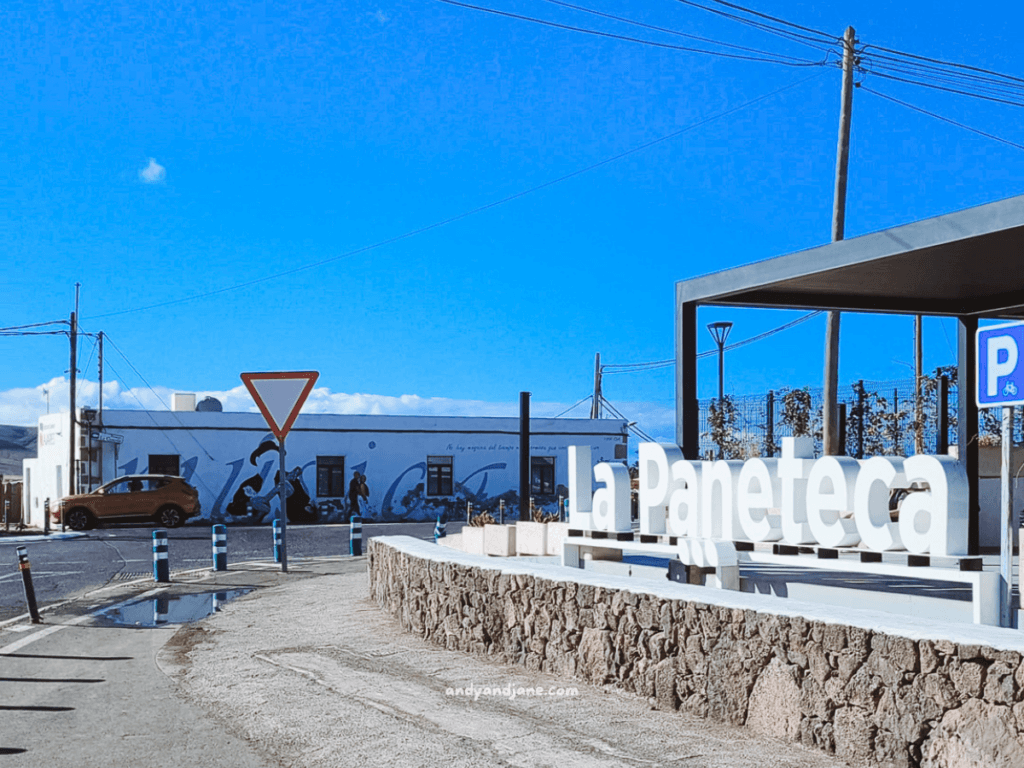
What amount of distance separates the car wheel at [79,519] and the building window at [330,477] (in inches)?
378

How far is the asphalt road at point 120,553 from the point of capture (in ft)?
52.6

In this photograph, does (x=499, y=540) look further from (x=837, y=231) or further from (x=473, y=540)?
(x=837, y=231)

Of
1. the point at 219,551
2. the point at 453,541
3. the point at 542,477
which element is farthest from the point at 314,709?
the point at 542,477

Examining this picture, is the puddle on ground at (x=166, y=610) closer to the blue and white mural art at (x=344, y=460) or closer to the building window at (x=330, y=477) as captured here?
the blue and white mural art at (x=344, y=460)

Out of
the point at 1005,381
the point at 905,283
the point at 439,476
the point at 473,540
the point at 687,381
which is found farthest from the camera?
the point at 439,476

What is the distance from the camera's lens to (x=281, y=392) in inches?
625

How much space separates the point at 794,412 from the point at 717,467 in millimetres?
14588

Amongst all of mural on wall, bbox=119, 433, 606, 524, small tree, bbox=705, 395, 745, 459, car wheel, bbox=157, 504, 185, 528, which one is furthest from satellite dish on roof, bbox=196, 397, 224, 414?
small tree, bbox=705, 395, 745, 459

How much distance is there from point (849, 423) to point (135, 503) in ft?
68.5

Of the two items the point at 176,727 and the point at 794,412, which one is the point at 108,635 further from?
the point at 794,412

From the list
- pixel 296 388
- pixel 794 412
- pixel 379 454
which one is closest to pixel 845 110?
pixel 794 412

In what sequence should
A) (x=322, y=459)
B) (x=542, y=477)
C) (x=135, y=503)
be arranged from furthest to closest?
(x=542, y=477) < (x=322, y=459) < (x=135, y=503)

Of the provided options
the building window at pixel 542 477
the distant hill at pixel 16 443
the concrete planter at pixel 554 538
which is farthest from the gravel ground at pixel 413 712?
the distant hill at pixel 16 443

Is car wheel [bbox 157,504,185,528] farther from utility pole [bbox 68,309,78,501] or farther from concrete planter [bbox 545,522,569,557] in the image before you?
concrete planter [bbox 545,522,569,557]
